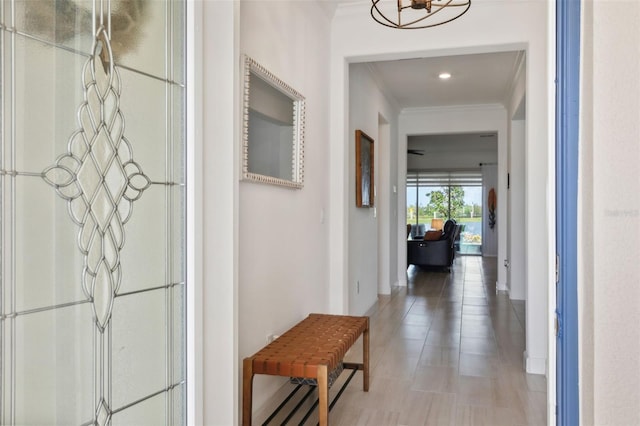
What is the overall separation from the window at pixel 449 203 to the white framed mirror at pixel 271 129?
11.0 metres

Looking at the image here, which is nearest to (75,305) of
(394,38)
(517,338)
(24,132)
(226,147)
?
(24,132)

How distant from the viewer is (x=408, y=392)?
324cm

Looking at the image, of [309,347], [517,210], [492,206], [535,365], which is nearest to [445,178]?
[492,206]

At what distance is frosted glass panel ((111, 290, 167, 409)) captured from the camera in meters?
1.45

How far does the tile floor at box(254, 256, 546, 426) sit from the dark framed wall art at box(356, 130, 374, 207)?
1.27m

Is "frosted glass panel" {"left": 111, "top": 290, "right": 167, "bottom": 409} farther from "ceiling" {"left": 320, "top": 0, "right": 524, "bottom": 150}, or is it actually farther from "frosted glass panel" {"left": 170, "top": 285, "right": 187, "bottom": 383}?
"ceiling" {"left": 320, "top": 0, "right": 524, "bottom": 150}

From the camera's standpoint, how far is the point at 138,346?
1532mm

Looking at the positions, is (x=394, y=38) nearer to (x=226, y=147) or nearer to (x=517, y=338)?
(x=226, y=147)

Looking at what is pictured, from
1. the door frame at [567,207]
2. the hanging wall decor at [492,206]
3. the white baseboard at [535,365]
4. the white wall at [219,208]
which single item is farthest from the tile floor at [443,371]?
the hanging wall decor at [492,206]

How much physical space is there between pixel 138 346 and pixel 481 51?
125 inches

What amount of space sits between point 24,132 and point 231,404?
46.9 inches

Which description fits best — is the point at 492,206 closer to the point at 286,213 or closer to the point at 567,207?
the point at 286,213

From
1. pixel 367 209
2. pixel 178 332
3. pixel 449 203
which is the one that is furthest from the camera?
pixel 449 203

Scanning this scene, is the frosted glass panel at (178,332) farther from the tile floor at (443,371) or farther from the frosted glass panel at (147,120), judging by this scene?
the tile floor at (443,371)
